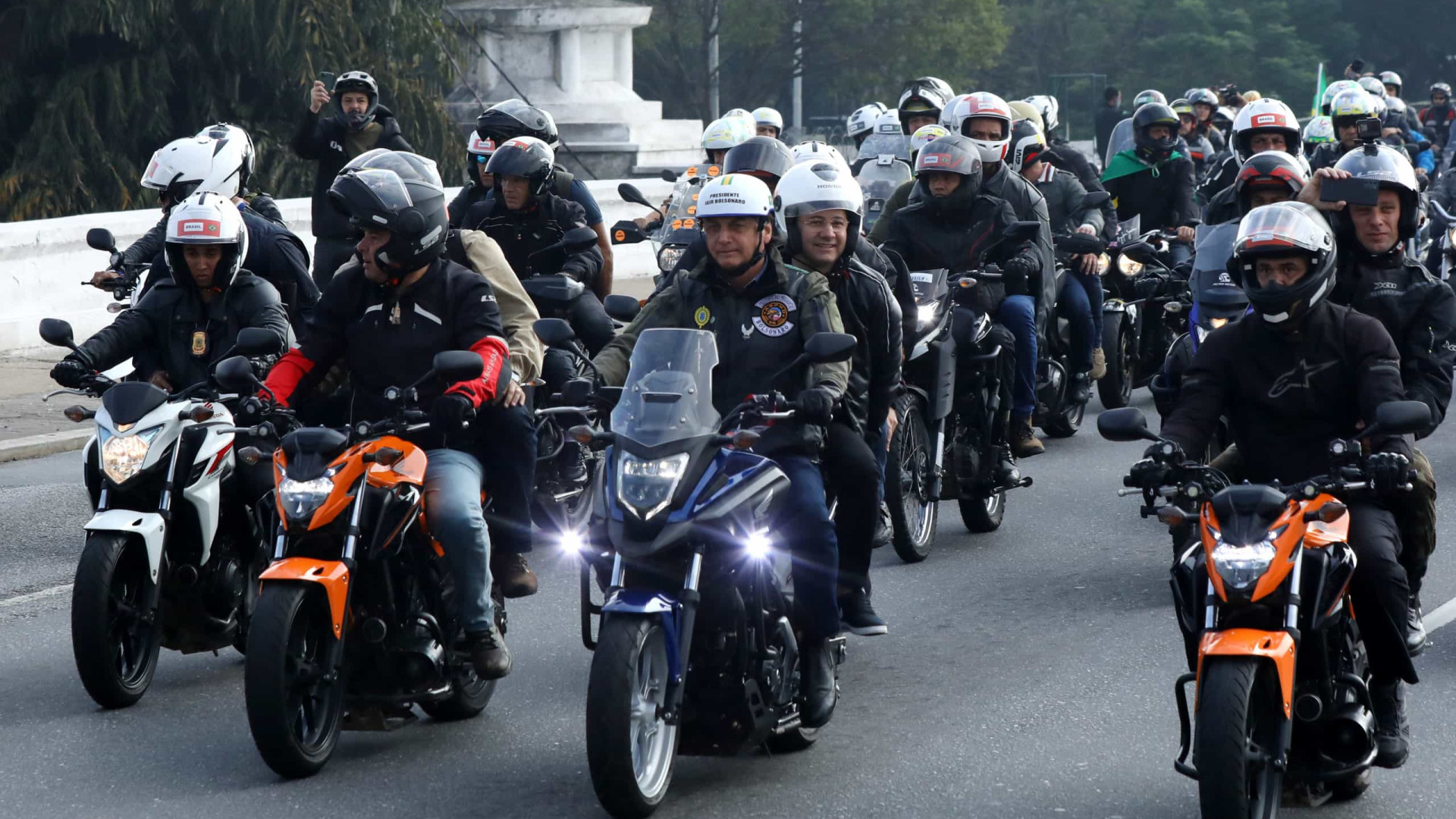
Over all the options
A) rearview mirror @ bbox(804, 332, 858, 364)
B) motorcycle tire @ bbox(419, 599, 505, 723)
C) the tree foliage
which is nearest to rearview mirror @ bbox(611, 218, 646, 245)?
motorcycle tire @ bbox(419, 599, 505, 723)

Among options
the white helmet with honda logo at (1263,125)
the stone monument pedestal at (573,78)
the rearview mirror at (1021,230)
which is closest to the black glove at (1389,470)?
the rearview mirror at (1021,230)

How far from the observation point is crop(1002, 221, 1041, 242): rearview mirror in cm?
1027

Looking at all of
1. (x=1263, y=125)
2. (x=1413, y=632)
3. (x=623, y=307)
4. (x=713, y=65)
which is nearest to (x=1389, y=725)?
(x=1413, y=632)

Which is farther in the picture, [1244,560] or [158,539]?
[158,539]

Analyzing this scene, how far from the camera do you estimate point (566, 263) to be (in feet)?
36.9

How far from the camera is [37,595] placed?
9156 mm

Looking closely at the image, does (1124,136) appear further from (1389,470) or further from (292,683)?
(292,683)

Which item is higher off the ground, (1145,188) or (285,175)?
(1145,188)

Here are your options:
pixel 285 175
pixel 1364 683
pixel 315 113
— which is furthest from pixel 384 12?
pixel 1364 683

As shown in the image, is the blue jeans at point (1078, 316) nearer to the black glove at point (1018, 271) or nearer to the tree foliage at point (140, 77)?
the black glove at point (1018, 271)

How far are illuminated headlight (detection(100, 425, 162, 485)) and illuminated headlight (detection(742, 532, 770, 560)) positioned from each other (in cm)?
220

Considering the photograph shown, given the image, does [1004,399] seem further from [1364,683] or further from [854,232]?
[1364,683]

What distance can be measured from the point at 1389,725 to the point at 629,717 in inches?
80.3

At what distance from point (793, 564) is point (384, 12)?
18529 mm
